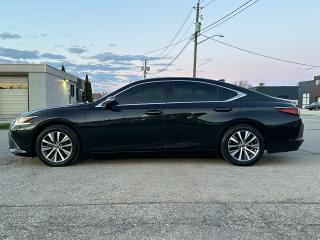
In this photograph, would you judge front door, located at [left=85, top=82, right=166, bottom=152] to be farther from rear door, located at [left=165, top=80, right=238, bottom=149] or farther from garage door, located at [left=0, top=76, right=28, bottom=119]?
garage door, located at [left=0, top=76, right=28, bottom=119]

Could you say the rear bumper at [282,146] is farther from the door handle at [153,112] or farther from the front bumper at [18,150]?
the front bumper at [18,150]

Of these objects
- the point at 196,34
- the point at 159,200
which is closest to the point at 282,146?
the point at 159,200

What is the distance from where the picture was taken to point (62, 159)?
7.04 m

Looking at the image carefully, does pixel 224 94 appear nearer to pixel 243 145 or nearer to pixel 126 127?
pixel 243 145

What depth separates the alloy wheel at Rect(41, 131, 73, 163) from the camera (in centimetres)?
703

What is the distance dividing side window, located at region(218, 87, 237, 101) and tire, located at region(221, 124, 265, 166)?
23.2 inches

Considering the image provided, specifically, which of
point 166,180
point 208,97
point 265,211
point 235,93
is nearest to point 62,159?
point 166,180

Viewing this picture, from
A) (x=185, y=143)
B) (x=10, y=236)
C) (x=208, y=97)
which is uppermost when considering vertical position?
(x=208, y=97)

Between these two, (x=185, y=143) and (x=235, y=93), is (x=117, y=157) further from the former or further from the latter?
(x=235, y=93)

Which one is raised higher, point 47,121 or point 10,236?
point 47,121

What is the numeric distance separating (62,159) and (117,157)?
1.21 meters

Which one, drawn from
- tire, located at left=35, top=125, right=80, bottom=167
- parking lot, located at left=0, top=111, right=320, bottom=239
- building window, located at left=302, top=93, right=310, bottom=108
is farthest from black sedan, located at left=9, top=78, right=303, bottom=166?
building window, located at left=302, top=93, right=310, bottom=108

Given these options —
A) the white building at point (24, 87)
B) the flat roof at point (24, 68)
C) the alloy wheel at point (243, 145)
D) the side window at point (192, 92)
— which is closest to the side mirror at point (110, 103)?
the side window at point (192, 92)

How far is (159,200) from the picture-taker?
4906mm
